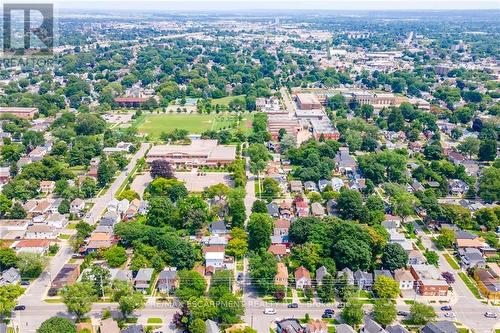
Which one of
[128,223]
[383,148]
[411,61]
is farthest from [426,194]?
[411,61]

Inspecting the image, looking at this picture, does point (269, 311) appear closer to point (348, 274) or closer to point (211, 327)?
point (211, 327)

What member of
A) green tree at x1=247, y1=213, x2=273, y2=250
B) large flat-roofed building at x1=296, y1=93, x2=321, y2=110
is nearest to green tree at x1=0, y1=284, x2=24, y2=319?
green tree at x1=247, y1=213, x2=273, y2=250

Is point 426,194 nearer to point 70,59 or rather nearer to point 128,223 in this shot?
point 128,223

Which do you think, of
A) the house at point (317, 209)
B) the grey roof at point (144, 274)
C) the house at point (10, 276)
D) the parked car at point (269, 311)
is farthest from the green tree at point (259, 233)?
the house at point (10, 276)

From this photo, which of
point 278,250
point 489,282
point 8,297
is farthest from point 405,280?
point 8,297

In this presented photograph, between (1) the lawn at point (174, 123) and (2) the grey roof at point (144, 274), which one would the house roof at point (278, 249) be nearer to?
(2) the grey roof at point (144, 274)

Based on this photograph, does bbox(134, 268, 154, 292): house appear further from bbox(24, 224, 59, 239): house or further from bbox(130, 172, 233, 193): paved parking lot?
bbox(130, 172, 233, 193): paved parking lot
